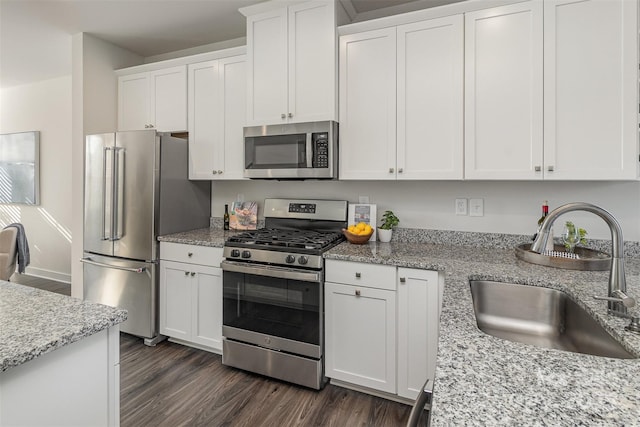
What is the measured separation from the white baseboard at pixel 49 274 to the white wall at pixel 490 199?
11.5 feet

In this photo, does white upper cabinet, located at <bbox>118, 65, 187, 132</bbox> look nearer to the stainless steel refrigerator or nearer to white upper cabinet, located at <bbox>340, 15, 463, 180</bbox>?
the stainless steel refrigerator

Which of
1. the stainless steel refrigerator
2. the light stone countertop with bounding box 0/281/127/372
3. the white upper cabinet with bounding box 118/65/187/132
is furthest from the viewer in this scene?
the white upper cabinet with bounding box 118/65/187/132

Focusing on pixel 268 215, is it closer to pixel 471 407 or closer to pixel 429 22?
pixel 429 22

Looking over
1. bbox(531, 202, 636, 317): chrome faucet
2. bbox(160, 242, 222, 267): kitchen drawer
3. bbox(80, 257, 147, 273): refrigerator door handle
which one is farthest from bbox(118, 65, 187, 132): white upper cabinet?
bbox(531, 202, 636, 317): chrome faucet

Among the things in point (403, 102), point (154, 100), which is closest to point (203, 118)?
point (154, 100)

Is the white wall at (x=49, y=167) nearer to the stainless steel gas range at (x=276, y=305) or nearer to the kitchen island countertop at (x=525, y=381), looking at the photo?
the stainless steel gas range at (x=276, y=305)

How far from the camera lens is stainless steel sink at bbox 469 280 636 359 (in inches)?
46.8

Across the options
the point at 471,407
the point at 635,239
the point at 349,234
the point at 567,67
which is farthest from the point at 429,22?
the point at 471,407

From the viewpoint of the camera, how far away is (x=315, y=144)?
2.35m

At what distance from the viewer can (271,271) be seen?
2195 mm

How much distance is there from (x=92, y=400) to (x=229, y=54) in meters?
2.51

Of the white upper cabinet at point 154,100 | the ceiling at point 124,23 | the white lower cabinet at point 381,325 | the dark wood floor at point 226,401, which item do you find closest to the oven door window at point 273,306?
the white lower cabinet at point 381,325

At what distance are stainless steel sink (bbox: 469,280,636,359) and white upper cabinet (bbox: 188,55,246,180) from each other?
6.61ft

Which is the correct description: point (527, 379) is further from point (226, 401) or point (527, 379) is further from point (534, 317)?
point (226, 401)
